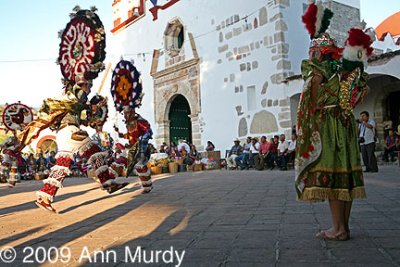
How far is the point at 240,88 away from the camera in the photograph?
1495 centimetres

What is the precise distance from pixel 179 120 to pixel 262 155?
6.80m

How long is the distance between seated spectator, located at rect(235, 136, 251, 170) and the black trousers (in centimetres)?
474

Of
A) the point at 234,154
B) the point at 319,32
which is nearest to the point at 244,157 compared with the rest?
the point at 234,154

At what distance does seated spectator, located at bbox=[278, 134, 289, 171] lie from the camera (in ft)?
40.9

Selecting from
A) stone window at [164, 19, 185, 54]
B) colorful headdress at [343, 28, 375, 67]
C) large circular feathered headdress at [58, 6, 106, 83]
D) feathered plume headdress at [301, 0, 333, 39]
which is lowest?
colorful headdress at [343, 28, 375, 67]

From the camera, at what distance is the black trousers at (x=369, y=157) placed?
9.46 metres

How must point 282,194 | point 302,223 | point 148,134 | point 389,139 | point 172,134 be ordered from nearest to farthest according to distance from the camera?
point 302,223, point 282,194, point 148,134, point 389,139, point 172,134

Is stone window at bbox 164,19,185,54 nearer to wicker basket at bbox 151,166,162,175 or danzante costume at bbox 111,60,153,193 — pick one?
wicker basket at bbox 151,166,162,175

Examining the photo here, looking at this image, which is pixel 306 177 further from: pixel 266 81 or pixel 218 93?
pixel 218 93

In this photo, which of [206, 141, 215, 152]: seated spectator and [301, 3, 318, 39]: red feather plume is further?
[206, 141, 215, 152]: seated spectator

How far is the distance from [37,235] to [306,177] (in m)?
2.48

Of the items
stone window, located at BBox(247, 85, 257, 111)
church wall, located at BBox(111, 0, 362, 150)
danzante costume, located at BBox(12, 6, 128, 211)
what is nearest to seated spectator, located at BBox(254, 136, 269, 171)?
church wall, located at BBox(111, 0, 362, 150)

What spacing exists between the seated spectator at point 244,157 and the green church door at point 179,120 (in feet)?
17.6

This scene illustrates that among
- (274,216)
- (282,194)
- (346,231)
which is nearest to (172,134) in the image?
(282,194)
